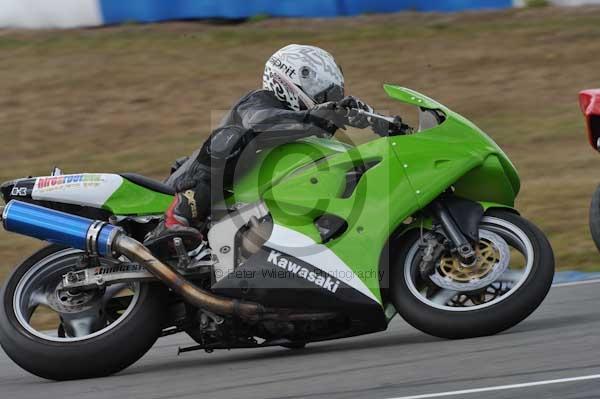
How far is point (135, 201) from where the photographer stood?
5934mm

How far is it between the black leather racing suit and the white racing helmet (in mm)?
142

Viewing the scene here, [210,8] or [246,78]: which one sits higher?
[210,8]

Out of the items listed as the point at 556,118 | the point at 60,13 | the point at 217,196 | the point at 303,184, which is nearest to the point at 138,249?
the point at 217,196

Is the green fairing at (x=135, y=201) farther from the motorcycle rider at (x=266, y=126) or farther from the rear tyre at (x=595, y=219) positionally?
the rear tyre at (x=595, y=219)

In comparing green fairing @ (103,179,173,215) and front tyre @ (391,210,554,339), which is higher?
green fairing @ (103,179,173,215)

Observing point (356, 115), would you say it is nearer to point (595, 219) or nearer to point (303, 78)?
point (303, 78)

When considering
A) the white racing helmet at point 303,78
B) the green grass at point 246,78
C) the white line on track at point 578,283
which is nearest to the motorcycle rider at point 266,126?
the white racing helmet at point 303,78

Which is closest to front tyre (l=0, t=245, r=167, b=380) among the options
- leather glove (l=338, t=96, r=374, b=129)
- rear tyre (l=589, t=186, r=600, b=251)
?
leather glove (l=338, t=96, r=374, b=129)

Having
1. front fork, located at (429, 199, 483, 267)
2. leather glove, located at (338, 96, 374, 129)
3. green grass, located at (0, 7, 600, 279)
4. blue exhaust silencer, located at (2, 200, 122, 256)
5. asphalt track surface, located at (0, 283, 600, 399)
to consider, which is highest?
leather glove, located at (338, 96, 374, 129)

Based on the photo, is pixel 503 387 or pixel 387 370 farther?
A: pixel 387 370

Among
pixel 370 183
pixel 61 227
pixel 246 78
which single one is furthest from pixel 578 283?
pixel 246 78

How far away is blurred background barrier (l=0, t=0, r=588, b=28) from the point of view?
48.2ft

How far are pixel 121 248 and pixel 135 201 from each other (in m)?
0.32

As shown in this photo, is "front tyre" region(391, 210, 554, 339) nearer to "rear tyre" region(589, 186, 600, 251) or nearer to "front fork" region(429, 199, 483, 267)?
"front fork" region(429, 199, 483, 267)
